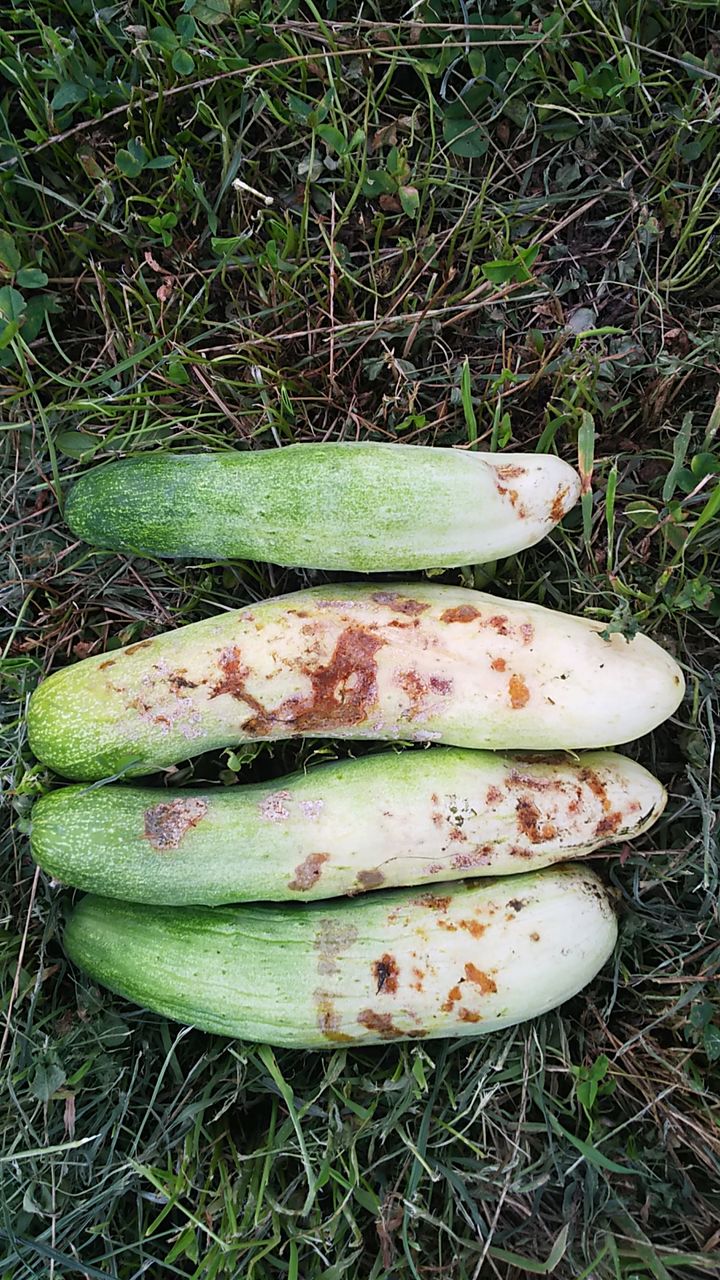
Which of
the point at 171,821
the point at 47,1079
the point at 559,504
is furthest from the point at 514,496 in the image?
the point at 47,1079

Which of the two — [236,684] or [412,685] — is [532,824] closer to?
[412,685]

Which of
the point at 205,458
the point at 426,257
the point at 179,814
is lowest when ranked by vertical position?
the point at 179,814

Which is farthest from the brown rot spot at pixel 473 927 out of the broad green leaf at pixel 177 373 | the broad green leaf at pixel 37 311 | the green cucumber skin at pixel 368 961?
the broad green leaf at pixel 37 311

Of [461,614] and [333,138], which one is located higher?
[333,138]

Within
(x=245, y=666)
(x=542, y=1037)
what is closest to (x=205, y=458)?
(x=245, y=666)

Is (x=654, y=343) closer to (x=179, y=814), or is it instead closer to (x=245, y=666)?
(x=245, y=666)

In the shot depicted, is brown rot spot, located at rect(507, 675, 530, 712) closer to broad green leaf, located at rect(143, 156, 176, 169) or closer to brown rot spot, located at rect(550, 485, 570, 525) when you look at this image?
brown rot spot, located at rect(550, 485, 570, 525)

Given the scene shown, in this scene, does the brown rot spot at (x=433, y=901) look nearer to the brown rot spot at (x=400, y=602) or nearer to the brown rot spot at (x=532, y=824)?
the brown rot spot at (x=532, y=824)
